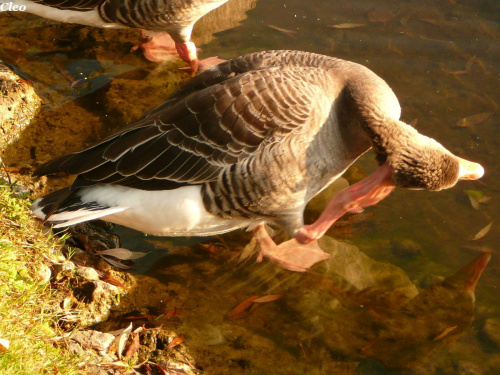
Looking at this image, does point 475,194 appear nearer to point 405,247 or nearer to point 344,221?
point 405,247

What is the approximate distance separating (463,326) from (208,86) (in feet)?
9.08

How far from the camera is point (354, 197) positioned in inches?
194

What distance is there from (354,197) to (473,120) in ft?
8.09

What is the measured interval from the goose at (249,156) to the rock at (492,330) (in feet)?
3.64

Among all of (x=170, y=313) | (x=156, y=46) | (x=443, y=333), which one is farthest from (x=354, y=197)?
(x=156, y=46)

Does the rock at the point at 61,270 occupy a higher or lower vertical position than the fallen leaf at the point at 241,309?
higher

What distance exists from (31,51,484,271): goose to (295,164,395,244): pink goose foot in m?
0.01

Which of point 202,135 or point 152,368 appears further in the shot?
point 202,135

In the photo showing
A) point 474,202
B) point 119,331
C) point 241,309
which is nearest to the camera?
point 119,331

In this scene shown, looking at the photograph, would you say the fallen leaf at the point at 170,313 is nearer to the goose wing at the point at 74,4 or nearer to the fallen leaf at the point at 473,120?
the fallen leaf at the point at 473,120

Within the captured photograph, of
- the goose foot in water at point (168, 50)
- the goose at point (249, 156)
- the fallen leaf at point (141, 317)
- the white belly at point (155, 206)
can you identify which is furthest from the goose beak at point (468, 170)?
the goose foot in water at point (168, 50)

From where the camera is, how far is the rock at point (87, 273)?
14.6ft

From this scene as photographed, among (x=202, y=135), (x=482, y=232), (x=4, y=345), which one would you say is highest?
(x=202, y=135)

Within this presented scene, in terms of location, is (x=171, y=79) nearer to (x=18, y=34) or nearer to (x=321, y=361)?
(x=18, y=34)
